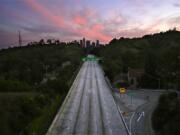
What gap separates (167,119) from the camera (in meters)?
26.4

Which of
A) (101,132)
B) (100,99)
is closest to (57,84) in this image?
(100,99)

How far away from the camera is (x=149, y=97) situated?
4859 centimetres

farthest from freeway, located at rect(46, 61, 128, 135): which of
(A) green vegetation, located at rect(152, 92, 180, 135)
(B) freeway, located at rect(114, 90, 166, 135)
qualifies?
(A) green vegetation, located at rect(152, 92, 180, 135)

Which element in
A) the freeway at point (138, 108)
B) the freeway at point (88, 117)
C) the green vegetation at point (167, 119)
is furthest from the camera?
the freeway at point (138, 108)

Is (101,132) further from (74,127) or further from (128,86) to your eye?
(128,86)

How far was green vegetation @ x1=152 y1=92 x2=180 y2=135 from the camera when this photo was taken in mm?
23203

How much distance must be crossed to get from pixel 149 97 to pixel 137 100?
10.2 ft

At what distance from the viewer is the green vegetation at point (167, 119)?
2320 centimetres

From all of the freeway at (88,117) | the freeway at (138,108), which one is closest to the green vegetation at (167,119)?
the freeway at (138,108)

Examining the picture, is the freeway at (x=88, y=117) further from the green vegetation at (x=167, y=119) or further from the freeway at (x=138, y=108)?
the green vegetation at (x=167, y=119)

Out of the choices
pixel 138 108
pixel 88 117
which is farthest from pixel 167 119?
pixel 138 108

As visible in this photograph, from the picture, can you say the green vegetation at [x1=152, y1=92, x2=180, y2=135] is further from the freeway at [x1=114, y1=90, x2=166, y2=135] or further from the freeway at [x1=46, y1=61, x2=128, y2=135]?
the freeway at [x1=46, y1=61, x2=128, y2=135]

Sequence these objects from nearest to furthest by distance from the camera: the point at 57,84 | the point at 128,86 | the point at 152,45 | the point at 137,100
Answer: the point at 137,100 → the point at 57,84 → the point at 128,86 → the point at 152,45

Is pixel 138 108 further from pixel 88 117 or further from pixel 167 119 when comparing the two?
pixel 167 119
